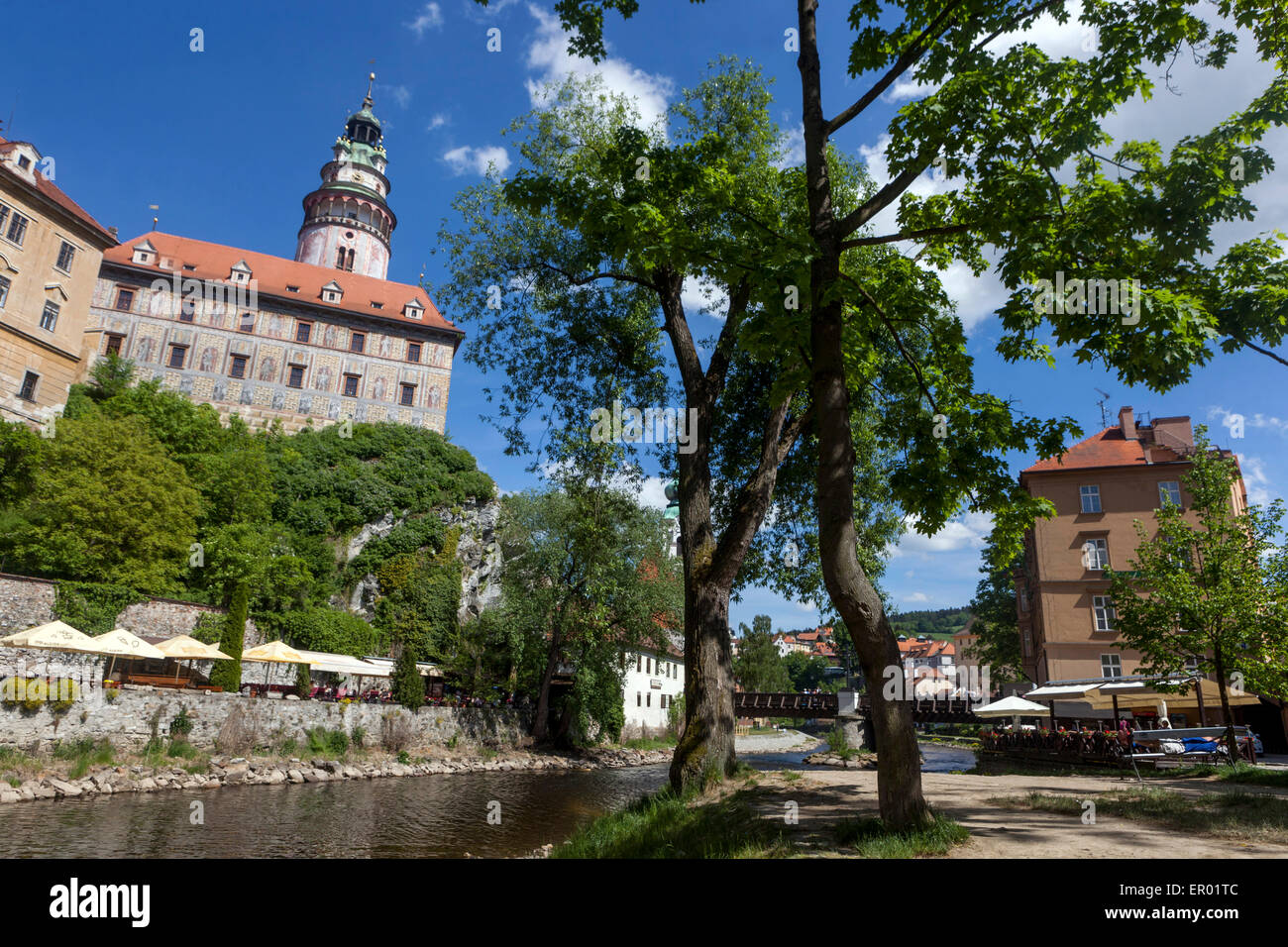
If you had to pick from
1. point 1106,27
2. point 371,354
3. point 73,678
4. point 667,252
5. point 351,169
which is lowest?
point 73,678

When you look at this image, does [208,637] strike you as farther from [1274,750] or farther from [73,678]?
[1274,750]

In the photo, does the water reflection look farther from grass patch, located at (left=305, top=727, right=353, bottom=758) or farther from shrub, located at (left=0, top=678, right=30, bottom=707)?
shrub, located at (left=0, top=678, right=30, bottom=707)

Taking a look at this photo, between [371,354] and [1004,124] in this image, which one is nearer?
[1004,124]

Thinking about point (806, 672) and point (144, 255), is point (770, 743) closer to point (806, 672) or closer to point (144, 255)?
point (144, 255)

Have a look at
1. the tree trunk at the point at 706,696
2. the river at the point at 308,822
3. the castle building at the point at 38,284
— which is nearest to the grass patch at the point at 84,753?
the river at the point at 308,822

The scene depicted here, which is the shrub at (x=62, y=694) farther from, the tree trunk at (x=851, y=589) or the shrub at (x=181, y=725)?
the tree trunk at (x=851, y=589)

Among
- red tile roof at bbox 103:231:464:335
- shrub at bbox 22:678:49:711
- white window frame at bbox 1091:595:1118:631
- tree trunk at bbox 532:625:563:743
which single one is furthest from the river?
red tile roof at bbox 103:231:464:335

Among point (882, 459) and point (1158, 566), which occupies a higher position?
point (882, 459)

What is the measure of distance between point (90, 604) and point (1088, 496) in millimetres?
45940

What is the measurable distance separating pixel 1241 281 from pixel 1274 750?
37.2 meters

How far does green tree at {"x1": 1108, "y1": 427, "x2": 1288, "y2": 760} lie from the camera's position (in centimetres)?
1878

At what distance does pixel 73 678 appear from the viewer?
22312mm
